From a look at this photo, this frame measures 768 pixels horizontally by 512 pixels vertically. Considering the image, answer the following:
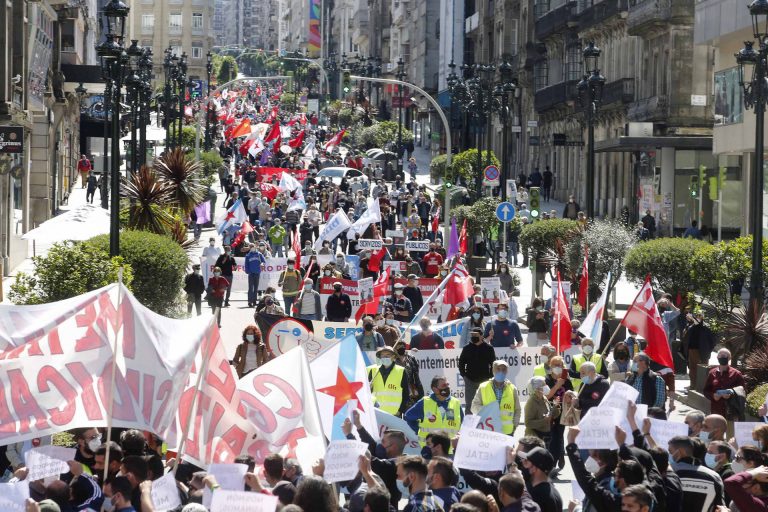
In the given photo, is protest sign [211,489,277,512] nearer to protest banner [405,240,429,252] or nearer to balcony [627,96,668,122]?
protest banner [405,240,429,252]

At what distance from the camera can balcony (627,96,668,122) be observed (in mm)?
53875

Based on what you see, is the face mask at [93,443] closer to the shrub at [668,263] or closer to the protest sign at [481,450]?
the protest sign at [481,450]

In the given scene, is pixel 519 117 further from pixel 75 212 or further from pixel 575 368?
pixel 575 368

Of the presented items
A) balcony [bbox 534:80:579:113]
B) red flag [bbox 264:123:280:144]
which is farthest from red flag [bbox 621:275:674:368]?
red flag [bbox 264:123:280:144]

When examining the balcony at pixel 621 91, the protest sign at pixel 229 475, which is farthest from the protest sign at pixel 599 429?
the balcony at pixel 621 91

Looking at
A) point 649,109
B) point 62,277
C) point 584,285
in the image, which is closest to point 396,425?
point 62,277

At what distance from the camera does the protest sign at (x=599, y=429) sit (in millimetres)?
10672

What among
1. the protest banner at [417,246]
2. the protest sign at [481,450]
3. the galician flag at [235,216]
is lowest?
the protest sign at [481,450]

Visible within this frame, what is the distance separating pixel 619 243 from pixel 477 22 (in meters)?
67.8

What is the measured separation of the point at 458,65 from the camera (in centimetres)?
10100

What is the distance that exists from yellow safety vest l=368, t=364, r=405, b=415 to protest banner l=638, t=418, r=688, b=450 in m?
4.55

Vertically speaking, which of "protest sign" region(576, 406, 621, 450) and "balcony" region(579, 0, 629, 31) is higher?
"balcony" region(579, 0, 629, 31)

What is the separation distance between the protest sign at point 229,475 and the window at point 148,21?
166274mm

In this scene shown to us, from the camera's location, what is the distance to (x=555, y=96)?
70.4 m
